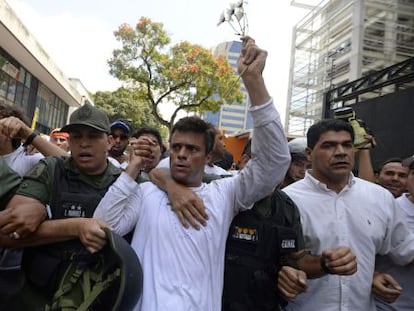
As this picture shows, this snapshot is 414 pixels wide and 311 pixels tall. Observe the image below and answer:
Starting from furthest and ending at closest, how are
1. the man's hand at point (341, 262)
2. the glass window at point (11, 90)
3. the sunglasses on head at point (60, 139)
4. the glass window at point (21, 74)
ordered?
the glass window at point (21, 74) < the glass window at point (11, 90) < the sunglasses on head at point (60, 139) < the man's hand at point (341, 262)

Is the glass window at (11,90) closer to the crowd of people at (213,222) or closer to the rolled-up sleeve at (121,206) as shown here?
the crowd of people at (213,222)

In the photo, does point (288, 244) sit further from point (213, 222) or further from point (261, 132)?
point (261, 132)

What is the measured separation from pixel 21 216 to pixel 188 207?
0.75 meters

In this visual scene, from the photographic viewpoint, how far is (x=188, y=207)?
1.99m

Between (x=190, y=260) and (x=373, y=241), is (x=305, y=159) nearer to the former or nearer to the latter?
(x=373, y=241)

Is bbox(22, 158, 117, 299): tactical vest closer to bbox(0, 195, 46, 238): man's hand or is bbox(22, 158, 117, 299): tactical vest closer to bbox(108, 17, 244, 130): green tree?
bbox(0, 195, 46, 238): man's hand

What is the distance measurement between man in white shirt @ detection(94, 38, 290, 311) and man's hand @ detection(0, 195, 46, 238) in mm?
273

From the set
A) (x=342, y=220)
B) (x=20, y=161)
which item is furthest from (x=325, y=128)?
(x=20, y=161)

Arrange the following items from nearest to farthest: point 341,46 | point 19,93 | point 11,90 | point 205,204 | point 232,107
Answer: point 205,204 → point 11,90 → point 19,93 → point 341,46 → point 232,107

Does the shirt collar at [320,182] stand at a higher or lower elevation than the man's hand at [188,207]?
higher

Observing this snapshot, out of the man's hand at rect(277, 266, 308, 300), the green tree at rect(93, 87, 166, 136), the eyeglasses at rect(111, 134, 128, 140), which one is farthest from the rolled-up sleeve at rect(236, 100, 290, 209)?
the green tree at rect(93, 87, 166, 136)

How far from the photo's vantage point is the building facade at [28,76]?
46.6 ft

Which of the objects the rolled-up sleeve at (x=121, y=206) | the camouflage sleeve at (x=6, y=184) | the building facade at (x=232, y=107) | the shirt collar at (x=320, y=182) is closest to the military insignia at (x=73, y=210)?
the rolled-up sleeve at (x=121, y=206)

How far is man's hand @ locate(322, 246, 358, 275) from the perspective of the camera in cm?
192
